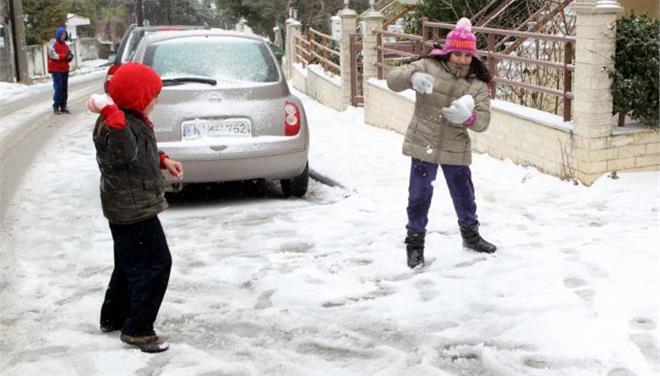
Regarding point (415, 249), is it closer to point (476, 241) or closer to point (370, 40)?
point (476, 241)

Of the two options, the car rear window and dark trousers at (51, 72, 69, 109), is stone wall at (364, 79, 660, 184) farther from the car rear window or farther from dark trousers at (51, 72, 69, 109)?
dark trousers at (51, 72, 69, 109)

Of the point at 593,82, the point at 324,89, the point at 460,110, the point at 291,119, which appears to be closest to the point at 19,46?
the point at 324,89

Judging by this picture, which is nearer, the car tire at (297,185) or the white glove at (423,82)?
the white glove at (423,82)

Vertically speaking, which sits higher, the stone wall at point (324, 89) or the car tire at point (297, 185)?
the car tire at point (297, 185)

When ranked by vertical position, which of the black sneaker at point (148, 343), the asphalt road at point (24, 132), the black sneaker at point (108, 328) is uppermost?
the black sneaker at point (148, 343)

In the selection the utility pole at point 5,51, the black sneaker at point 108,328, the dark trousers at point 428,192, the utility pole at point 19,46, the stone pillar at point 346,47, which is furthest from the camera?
the utility pole at point 19,46

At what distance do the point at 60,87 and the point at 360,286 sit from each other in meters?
13.3

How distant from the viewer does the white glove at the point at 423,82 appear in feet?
17.8

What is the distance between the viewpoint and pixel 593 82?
7.83 m

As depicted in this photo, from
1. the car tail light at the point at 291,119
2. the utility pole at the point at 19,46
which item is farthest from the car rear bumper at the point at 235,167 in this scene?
the utility pole at the point at 19,46

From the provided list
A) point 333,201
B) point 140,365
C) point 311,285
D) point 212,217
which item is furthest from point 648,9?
point 140,365

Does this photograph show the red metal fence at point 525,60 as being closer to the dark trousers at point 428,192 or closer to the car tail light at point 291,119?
the car tail light at point 291,119

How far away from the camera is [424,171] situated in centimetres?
573

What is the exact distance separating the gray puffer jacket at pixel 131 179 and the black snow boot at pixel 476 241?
8.00 feet
